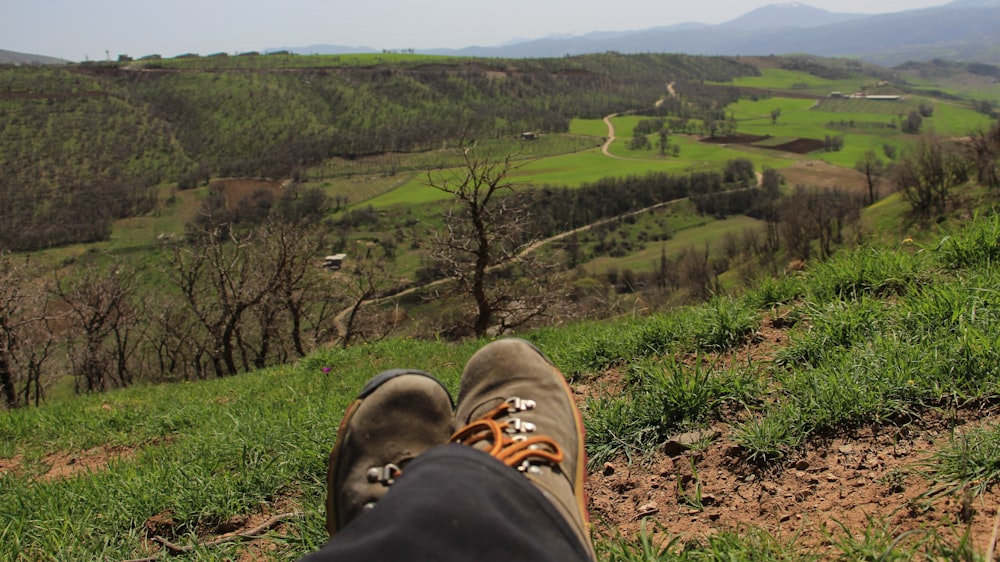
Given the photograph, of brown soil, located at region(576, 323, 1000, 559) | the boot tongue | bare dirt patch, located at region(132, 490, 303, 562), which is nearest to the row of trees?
bare dirt patch, located at region(132, 490, 303, 562)

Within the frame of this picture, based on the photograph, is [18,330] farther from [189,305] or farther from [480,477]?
[480,477]

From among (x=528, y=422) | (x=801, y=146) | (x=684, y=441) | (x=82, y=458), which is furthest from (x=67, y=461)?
(x=801, y=146)

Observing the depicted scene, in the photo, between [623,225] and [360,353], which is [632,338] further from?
[623,225]

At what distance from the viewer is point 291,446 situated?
3.13 m

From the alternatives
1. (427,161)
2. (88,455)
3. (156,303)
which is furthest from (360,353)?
(427,161)

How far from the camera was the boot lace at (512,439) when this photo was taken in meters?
1.73

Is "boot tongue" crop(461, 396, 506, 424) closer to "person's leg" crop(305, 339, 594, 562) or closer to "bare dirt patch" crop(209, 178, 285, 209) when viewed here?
"person's leg" crop(305, 339, 594, 562)

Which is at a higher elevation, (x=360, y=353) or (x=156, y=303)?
(x=360, y=353)

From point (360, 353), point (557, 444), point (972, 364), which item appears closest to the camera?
point (557, 444)

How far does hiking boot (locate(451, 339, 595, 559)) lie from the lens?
1721mm

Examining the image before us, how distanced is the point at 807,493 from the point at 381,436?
171cm

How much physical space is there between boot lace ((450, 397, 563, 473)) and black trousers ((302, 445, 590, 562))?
291 millimetres

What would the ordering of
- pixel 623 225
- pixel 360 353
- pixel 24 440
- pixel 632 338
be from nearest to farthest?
pixel 632 338, pixel 24 440, pixel 360 353, pixel 623 225

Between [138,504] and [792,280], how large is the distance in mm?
4360
